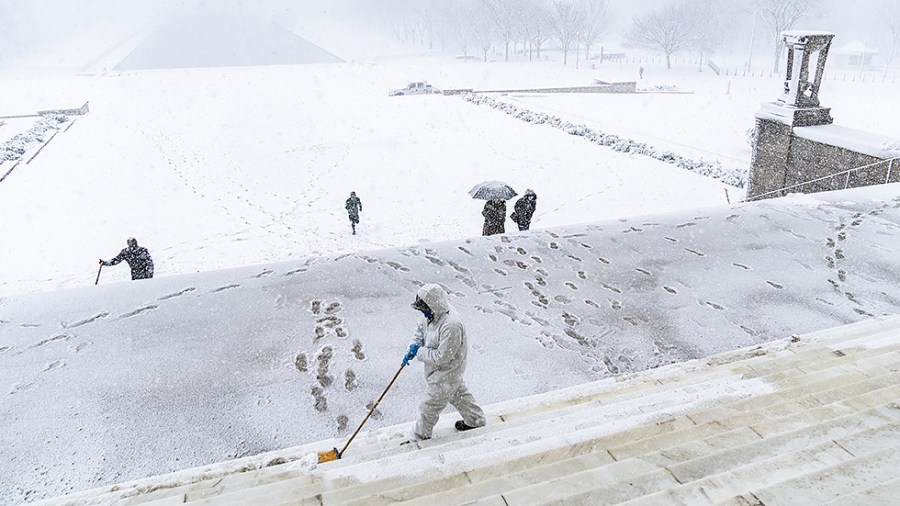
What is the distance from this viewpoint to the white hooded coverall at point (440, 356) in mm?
4195

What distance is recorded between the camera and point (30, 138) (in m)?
22.9

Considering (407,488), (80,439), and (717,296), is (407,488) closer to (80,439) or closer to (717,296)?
(80,439)

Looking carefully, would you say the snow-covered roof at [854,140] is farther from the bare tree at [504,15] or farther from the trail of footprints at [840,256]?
the bare tree at [504,15]

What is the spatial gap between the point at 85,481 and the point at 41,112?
104 feet

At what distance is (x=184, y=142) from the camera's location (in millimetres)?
22812

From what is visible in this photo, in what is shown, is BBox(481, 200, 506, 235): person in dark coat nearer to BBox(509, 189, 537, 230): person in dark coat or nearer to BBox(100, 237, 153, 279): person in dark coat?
BBox(509, 189, 537, 230): person in dark coat

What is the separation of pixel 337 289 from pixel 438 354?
11.8ft

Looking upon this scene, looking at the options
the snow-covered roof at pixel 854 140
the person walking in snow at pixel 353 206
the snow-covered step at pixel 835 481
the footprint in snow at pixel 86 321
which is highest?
the snow-covered roof at pixel 854 140

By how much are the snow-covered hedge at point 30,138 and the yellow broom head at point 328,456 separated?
20923mm

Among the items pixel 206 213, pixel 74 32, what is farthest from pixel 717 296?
pixel 74 32

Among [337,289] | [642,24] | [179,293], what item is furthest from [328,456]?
[642,24]

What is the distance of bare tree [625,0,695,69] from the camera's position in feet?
195

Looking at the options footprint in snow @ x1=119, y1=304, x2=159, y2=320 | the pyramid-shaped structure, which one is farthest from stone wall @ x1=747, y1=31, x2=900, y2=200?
the pyramid-shaped structure

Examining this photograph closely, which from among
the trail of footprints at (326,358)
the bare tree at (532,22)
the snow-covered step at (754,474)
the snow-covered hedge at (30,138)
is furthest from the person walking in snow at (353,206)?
the bare tree at (532,22)
